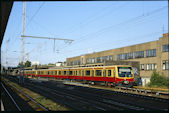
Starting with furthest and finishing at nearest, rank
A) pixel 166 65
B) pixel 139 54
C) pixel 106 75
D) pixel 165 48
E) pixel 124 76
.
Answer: pixel 139 54
pixel 165 48
pixel 166 65
pixel 106 75
pixel 124 76

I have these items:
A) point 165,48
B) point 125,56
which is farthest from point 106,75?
point 125,56

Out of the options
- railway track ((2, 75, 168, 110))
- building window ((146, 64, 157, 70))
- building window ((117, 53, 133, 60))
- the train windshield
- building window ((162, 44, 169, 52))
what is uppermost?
building window ((162, 44, 169, 52))

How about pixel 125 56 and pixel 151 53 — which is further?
pixel 125 56

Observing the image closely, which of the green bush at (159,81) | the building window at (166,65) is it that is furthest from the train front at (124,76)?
the building window at (166,65)

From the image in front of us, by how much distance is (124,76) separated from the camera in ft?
71.4

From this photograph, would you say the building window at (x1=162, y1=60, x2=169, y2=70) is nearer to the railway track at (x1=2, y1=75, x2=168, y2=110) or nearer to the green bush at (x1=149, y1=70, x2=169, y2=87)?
the green bush at (x1=149, y1=70, x2=169, y2=87)

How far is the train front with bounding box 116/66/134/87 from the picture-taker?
70.6ft

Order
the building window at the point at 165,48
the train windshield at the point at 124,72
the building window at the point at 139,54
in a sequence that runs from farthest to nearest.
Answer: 1. the building window at the point at 139,54
2. the building window at the point at 165,48
3. the train windshield at the point at 124,72

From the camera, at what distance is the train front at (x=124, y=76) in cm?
2152

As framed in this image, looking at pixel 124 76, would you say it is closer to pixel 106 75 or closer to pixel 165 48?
pixel 106 75

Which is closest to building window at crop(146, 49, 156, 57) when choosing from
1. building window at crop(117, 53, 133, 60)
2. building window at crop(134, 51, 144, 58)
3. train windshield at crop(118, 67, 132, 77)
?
building window at crop(134, 51, 144, 58)

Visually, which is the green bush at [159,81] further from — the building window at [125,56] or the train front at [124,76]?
the building window at [125,56]

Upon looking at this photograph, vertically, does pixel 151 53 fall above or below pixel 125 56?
above

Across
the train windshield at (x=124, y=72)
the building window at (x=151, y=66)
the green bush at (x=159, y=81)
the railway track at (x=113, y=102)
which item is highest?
the building window at (x=151, y=66)
